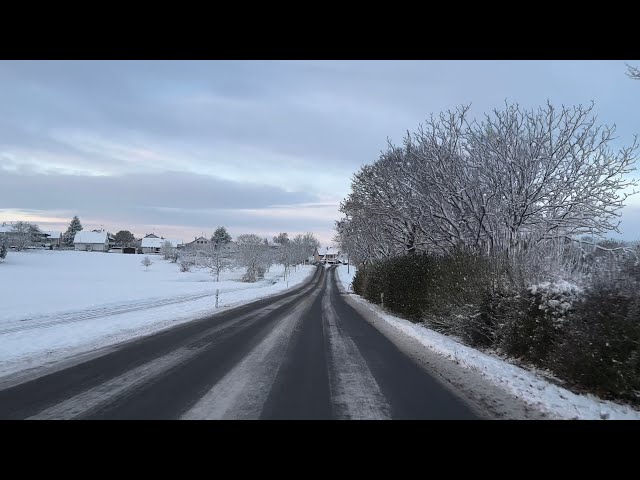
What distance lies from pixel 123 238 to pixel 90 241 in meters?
17.1

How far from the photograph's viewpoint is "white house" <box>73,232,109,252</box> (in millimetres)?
124988

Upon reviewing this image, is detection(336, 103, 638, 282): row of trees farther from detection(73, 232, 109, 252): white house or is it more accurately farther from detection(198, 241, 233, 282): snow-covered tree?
detection(73, 232, 109, 252): white house

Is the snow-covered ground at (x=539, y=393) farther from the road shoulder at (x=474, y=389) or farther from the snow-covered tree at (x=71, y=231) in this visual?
the snow-covered tree at (x=71, y=231)

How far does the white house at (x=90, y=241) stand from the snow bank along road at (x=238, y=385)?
5127 inches

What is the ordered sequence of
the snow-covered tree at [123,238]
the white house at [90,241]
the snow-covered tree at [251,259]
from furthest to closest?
1. the snow-covered tree at [123,238]
2. the white house at [90,241]
3. the snow-covered tree at [251,259]

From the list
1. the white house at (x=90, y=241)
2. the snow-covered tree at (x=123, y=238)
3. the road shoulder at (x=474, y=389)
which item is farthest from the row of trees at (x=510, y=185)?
the snow-covered tree at (x=123, y=238)

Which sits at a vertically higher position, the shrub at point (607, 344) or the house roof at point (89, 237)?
the house roof at point (89, 237)

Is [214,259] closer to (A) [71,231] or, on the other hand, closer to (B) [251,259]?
(B) [251,259]

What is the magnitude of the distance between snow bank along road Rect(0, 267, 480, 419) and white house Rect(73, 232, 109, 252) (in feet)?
427

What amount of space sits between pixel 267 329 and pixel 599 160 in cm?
1313

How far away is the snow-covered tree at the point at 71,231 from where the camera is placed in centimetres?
12769

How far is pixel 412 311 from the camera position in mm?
18000
